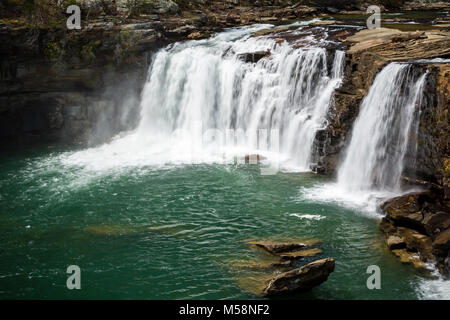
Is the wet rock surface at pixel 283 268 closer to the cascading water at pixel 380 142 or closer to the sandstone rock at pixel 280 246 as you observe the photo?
the sandstone rock at pixel 280 246

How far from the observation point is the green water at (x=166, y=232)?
12625 mm

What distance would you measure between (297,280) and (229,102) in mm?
16271

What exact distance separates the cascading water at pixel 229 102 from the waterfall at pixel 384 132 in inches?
98.8

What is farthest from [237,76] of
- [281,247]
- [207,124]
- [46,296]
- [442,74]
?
[46,296]

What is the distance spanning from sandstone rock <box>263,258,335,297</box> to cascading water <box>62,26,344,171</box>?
10300mm

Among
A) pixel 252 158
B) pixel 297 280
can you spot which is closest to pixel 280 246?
pixel 297 280

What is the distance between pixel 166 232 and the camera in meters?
15.8

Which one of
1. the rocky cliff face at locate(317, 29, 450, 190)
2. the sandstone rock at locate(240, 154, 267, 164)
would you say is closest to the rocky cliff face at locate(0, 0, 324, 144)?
the sandstone rock at locate(240, 154, 267, 164)

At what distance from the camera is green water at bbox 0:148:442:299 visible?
12625 mm

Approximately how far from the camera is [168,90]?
29016 mm
